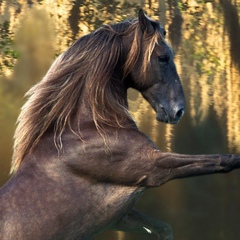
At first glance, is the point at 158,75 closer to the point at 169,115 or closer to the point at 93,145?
the point at 169,115

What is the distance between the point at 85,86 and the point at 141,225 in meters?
0.74

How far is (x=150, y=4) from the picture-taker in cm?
588

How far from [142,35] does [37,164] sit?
2.29 ft

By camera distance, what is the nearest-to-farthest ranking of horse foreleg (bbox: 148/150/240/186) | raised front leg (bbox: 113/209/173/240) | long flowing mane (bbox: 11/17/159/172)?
horse foreleg (bbox: 148/150/240/186) < long flowing mane (bbox: 11/17/159/172) < raised front leg (bbox: 113/209/173/240)

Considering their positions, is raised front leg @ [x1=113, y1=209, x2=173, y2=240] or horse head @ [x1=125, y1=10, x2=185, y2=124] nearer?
horse head @ [x1=125, y1=10, x2=185, y2=124]

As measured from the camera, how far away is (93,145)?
3637mm

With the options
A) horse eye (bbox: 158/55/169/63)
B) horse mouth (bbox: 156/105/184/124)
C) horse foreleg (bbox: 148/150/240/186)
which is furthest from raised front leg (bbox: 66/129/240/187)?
horse eye (bbox: 158/55/169/63)

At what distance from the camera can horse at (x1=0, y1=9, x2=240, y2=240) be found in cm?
360

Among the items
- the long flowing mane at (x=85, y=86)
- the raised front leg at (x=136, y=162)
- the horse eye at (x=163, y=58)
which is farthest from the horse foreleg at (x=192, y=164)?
the horse eye at (x=163, y=58)

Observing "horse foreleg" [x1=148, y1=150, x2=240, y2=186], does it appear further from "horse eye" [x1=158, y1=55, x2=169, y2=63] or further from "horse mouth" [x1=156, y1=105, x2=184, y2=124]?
"horse eye" [x1=158, y1=55, x2=169, y2=63]

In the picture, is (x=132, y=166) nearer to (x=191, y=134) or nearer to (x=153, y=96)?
(x=153, y=96)

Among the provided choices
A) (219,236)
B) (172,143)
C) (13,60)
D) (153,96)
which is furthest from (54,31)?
(153,96)

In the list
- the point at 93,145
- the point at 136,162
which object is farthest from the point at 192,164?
the point at 93,145

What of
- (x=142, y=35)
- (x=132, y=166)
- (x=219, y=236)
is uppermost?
(x=142, y=35)
